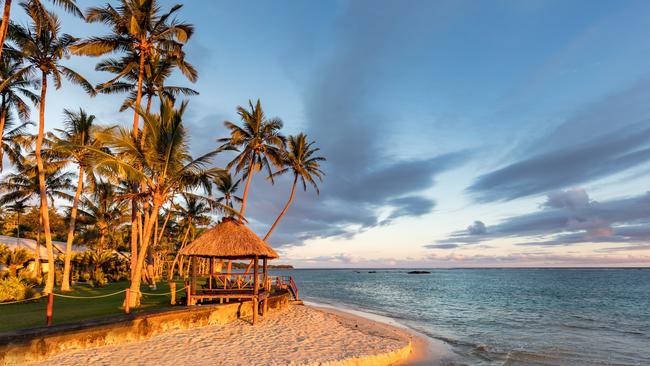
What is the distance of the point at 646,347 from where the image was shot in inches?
600

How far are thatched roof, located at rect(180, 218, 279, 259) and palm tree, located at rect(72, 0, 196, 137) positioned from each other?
5.90 m

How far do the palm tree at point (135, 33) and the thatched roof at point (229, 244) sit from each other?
232 inches

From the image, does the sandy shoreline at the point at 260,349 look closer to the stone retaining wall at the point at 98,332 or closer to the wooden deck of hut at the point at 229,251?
the stone retaining wall at the point at 98,332

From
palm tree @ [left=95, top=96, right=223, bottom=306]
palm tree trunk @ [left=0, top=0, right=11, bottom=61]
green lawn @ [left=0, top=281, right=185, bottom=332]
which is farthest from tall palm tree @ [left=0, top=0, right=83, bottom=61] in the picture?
green lawn @ [left=0, top=281, right=185, bottom=332]

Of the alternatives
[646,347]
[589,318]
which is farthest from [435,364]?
[589,318]

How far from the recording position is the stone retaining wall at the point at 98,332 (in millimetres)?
8164

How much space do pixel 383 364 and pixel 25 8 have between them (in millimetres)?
18845

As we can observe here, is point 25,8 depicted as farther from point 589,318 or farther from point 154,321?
point 589,318

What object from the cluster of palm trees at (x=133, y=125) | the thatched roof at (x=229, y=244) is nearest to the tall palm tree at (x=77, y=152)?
the cluster of palm trees at (x=133, y=125)

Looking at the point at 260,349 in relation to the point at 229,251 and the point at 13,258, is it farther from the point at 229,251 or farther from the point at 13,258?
the point at 13,258

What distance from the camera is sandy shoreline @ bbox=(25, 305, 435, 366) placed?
8938 millimetres

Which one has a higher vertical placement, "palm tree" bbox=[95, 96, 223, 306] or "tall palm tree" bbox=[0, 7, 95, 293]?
"tall palm tree" bbox=[0, 7, 95, 293]

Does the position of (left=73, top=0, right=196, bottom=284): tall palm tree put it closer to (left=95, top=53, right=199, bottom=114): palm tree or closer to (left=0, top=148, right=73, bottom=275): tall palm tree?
(left=95, top=53, right=199, bottom=114): palm tree


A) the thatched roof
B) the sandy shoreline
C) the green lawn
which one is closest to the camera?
the sandy shoreline
